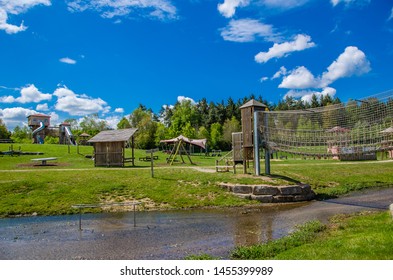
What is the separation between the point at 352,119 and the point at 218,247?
1286 cm

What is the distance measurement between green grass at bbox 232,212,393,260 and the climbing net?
18.8 feet

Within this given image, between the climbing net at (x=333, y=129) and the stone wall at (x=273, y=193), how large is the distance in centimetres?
224

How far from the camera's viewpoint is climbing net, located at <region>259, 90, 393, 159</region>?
17.2 meters

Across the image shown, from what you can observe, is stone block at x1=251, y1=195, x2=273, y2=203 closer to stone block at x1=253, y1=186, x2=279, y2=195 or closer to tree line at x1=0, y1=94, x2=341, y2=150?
stone block at x1=253, y1=186, x2=279, y2=195

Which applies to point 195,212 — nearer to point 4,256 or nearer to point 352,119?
point 4,256

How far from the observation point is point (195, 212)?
16.6 m

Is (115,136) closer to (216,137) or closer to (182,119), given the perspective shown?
(182,119)

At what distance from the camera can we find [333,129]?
1948 cm

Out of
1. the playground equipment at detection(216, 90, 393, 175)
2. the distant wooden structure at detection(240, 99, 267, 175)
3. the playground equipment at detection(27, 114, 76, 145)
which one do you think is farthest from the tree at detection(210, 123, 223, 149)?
the distant wooden structure at detection(240, 99, 267, 175)

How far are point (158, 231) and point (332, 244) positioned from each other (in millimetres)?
6472

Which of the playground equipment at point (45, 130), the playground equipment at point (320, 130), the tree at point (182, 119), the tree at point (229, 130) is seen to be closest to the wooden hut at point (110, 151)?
the playground equipment at point (320, 130)

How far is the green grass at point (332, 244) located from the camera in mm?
7645
